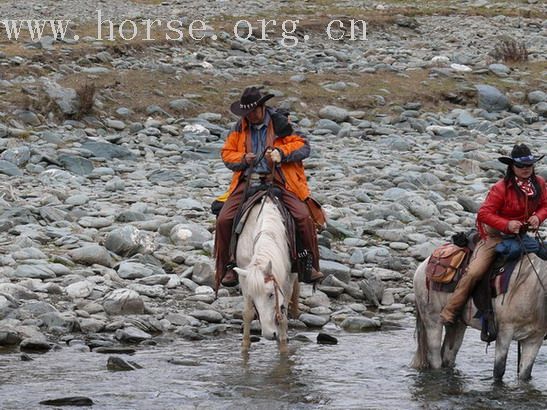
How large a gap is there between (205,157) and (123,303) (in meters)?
8.39

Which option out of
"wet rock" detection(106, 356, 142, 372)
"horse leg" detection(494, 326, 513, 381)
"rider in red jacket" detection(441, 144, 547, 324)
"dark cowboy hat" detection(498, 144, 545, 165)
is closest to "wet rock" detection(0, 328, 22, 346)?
"wet rock" detection(106, 356, 142, 372)

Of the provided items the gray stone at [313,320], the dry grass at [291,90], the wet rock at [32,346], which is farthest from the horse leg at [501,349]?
the dry grass at [291,90]

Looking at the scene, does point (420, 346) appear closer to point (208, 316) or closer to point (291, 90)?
point (208, 316)

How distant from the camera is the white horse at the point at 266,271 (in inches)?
413

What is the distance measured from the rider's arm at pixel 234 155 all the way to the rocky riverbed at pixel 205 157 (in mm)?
1582

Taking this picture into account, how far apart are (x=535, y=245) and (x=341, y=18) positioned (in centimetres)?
2721

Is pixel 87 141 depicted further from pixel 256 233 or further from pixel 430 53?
pixel 430 53

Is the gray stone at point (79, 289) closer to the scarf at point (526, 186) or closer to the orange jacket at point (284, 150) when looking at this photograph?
the orange jacket at point (284, 150)

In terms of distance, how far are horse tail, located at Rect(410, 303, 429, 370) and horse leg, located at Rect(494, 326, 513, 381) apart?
2.66ft

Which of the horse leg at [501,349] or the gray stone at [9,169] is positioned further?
the gray stone at [9,169]

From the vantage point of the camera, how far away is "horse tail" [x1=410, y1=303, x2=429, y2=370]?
10266 mm

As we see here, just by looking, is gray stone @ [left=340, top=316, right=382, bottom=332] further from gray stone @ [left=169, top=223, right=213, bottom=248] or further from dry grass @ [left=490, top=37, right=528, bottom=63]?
dry grass @ [left=490, top=37, right=528, bottom=63]

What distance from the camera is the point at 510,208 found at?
30.9 feet

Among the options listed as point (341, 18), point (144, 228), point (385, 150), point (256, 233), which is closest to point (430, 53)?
point (341, 18)
